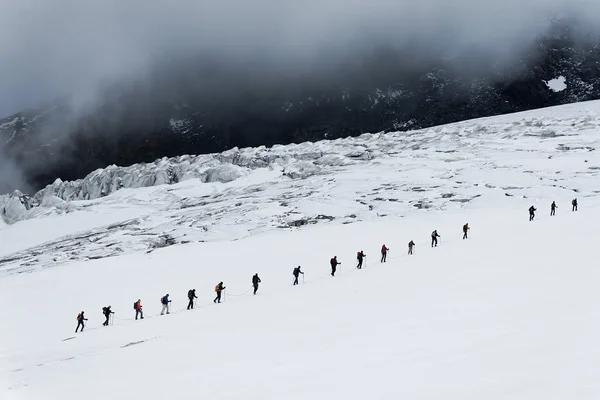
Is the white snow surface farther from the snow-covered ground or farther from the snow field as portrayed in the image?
the snow field

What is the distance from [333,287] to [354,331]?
9930 millimetres

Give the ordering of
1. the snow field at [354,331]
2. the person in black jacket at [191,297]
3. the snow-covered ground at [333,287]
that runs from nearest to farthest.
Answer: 1. the snow field at [354,331]
2. the snow-covered ground at [333,287]
3. the person in black jacket at [191,297]

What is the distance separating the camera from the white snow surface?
191m

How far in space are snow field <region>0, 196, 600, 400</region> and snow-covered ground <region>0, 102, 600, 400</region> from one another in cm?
7

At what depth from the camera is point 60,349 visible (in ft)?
65.9

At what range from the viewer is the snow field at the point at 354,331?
864cm

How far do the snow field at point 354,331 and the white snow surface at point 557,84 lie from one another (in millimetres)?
181216

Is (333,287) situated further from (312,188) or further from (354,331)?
(312,188)

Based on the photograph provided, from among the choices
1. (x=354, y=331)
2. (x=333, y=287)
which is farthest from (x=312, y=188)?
(x=354, y=331)

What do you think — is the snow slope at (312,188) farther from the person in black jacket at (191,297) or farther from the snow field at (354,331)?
the person in black jacket at (191,297)

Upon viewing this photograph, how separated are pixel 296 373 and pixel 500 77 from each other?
20765 centimetres

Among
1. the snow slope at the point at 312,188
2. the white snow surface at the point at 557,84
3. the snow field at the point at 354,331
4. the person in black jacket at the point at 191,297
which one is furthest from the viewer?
the white snow surface at the point at 557,84

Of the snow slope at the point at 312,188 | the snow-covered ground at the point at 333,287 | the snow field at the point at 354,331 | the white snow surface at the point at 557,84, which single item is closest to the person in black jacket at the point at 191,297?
the snow-covered ground at the point at 333,287

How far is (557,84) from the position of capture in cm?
19300
